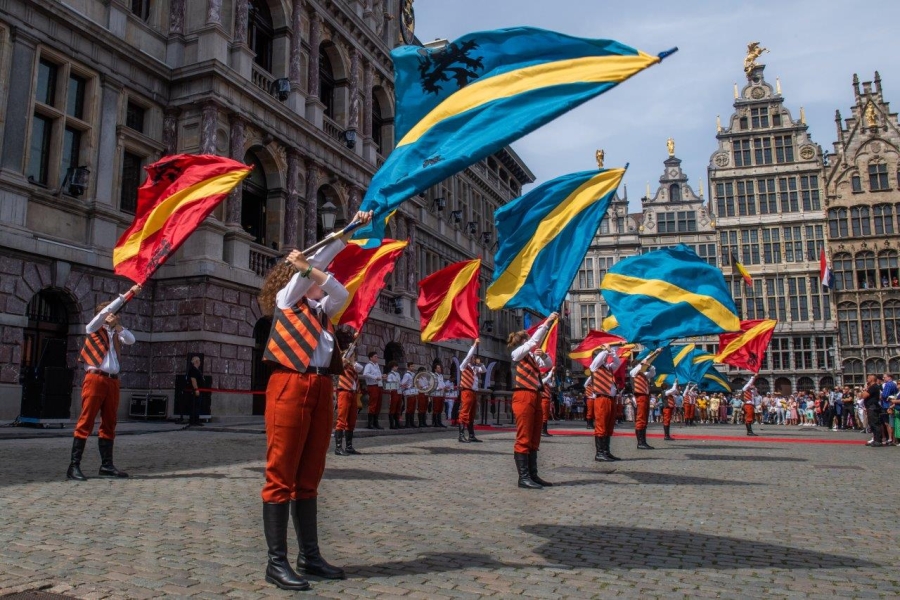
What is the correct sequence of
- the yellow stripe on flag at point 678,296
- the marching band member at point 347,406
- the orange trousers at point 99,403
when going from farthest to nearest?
the yellow stripe on flag at point 678,296 < the marching band member at point 347,406 < the orange trousers at point 99,403

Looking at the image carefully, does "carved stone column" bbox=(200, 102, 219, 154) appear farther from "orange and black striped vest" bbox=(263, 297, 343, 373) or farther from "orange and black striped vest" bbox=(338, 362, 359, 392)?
"orange and black striped vest" bbox=(263, 297, 343, 373)

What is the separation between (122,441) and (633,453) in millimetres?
10446

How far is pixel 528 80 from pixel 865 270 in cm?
6183

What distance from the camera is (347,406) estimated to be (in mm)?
13125

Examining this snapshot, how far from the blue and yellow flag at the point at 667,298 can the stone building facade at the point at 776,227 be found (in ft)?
159

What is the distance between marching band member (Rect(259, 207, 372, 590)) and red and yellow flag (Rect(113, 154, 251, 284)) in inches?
174

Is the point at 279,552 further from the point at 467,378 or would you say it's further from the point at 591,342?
the point at 591,342

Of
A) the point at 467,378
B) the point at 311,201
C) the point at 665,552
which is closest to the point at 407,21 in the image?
the point at 311,201

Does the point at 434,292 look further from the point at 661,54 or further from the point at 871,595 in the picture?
the point at 871,595

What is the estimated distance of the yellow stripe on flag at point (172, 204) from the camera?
29.7 ft

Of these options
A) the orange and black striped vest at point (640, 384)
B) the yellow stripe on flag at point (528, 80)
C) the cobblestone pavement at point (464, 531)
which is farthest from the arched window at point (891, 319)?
the yellow stripe on flag at point (528, 80)

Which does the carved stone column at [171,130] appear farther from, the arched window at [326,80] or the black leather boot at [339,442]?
the black leather boot at [339,442]

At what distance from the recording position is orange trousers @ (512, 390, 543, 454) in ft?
29.5

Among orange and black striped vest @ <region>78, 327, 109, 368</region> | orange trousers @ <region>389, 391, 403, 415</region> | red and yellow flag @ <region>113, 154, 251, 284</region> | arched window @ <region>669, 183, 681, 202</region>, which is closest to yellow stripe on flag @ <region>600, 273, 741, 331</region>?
red and yellow flag @ <region>113, 154, 251, 284</region>
